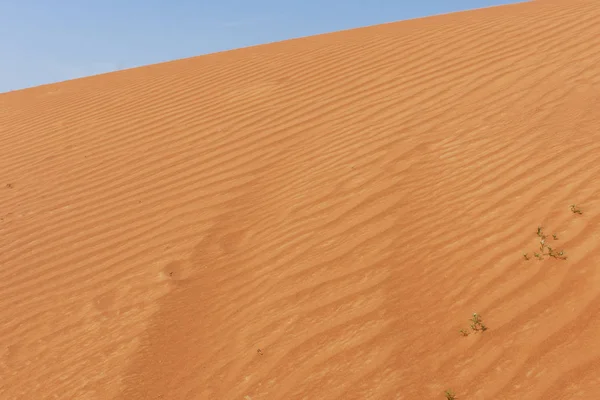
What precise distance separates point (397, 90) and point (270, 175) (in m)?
2.16

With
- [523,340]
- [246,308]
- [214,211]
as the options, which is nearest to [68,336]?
[246,308]

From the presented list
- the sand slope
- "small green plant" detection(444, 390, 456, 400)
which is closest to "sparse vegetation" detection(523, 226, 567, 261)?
the sand slope

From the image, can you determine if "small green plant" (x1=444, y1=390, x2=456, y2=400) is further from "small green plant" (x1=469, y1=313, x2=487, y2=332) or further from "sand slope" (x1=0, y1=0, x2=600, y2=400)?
"small green plant" (x1=469, y1=313, x2=487, y2=332)

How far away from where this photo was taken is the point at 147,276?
4.09m

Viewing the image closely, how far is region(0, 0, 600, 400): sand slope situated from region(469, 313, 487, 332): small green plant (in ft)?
0.15

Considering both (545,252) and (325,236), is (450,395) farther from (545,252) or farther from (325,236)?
(325,236)

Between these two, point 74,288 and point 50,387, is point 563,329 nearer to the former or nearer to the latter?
point 50,387

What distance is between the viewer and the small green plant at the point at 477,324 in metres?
2.88

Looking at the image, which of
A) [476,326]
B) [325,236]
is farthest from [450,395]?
[325,236]

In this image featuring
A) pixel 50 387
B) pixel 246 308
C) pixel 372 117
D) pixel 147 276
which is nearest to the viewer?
pixel 50 387

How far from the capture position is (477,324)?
9.53 feet

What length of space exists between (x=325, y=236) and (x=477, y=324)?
1.43 meters

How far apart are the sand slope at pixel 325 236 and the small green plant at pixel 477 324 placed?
46mm

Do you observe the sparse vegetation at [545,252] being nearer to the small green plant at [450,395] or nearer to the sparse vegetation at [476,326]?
the sparse vegetation at [476,326]
